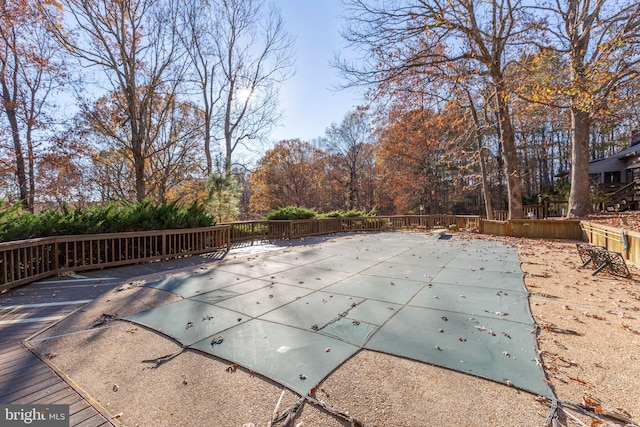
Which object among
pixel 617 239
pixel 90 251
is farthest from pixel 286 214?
pixel 617 239

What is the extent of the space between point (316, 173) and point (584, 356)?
91.9 ft

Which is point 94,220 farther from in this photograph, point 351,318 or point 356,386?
point 356,386

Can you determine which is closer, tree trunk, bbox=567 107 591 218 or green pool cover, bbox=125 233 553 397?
green pool cover, bbox=125 233 553 397

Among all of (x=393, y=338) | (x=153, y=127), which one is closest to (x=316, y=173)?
(x=153, y=127)

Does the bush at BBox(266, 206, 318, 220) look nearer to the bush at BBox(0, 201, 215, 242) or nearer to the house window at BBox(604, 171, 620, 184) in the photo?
the bush at BBox(0, 201, 215, 242)

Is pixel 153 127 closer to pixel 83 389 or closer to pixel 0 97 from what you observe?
pixel 0 97

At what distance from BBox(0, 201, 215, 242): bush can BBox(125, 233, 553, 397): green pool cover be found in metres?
2.42

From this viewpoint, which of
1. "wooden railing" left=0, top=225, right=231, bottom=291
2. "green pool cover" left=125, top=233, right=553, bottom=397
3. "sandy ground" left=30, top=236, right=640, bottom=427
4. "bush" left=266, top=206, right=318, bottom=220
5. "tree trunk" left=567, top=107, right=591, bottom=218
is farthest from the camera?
"bush" left=266, top=206, right=318, bottom=220

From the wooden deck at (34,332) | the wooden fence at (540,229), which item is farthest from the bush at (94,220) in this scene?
the wooden fence at (540,229)

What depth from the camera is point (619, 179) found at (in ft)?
62.0

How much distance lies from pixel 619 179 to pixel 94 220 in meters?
28.3

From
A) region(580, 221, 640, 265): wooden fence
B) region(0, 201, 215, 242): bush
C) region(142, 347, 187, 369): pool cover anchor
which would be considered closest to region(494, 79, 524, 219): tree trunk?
region(580, 221, 640, 265): wooden fence
